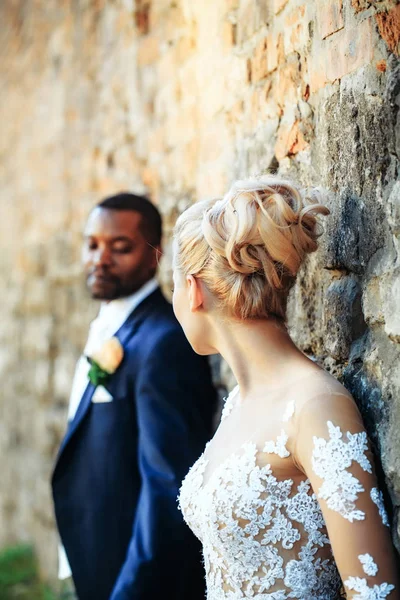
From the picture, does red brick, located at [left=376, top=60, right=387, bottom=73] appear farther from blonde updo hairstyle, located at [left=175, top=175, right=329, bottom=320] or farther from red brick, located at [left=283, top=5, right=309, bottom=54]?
red brick, located at [left=283, top=5, right=309, bottom=54]

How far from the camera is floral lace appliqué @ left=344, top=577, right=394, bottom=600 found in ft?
4.99

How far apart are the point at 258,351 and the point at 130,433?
118 centimetres

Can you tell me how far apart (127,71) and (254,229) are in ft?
9.04

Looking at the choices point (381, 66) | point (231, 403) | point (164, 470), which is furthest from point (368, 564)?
point (164, 470)

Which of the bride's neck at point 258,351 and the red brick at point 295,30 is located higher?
the red brick at point 295,30

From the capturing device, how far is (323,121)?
6.64 ft

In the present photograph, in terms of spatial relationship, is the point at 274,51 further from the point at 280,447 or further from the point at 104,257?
the point at 280,447

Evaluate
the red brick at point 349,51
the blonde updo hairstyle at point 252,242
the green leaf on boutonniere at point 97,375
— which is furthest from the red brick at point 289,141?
the green leaf on boutonniere at point 97,375

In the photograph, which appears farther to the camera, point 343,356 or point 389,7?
point 343,356

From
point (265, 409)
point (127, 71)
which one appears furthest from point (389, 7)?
point (127, 71)

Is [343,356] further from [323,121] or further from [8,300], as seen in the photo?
[8,300]

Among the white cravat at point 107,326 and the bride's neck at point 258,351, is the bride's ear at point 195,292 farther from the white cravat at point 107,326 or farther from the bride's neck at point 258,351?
the white cravat at point 107,326

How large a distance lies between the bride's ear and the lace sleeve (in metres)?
0.42

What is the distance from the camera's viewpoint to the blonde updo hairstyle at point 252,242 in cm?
176
